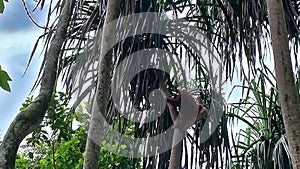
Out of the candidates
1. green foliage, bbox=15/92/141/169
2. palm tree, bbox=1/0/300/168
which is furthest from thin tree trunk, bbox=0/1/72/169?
green foliage, bbox=15/92/141/169

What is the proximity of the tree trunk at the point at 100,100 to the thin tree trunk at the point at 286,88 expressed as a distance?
1.66 ft

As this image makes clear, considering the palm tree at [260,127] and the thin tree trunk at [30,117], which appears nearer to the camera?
the thin tree trunk at [30,117]

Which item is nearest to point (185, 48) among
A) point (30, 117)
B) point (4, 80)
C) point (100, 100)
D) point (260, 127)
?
point (260, 127)

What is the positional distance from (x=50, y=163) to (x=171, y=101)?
1112 millimetres

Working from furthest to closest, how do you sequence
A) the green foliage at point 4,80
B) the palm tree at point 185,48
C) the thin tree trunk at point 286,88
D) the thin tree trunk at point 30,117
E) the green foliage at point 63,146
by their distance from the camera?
1. the green foliage at point 63,146
2. the palm tree at point 185,48
3. the thin tree trunk at point 286,88
4. the thin tree trunk at point 30,117
5. the green foliage at point 4,80

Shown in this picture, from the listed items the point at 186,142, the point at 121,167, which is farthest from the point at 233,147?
the point at 121,167

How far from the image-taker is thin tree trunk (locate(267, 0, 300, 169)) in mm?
1229

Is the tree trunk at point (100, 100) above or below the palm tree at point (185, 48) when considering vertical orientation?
below

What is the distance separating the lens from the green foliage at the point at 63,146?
2889 millimetres

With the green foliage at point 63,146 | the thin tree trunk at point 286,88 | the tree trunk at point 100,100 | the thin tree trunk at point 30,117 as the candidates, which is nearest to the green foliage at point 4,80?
the thin tree trunk at point 30,117

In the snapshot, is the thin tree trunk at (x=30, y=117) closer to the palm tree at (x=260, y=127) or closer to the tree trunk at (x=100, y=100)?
the tree trunk at (x=100, y=100)

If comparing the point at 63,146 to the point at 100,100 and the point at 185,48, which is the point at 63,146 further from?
the point at 100,100

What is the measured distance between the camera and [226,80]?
2709 millimetres

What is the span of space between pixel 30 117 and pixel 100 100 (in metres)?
0.29
